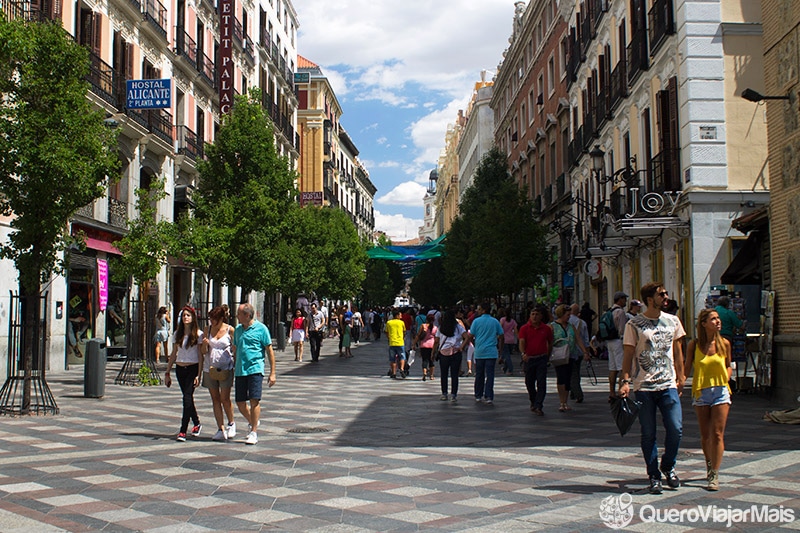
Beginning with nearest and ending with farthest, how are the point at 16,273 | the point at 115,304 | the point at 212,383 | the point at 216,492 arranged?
the point at 216,492, the point at 212,383, the point at 16,273, the point at 115,304

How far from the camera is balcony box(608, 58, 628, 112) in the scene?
82.1 ft

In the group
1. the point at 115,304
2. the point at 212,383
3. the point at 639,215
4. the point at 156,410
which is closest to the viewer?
the point at 212,383

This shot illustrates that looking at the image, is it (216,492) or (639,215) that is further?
(639,215)

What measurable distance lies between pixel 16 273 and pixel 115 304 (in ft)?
21.9

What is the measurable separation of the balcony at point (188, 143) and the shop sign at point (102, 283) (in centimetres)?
689

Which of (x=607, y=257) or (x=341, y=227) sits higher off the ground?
(x=341, y=227)

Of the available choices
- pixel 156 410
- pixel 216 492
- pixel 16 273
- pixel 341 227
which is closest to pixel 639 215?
pixel 156 410

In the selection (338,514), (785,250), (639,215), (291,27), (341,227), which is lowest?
(338,514)

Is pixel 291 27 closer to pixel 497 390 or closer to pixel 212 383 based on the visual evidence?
pixel 497 390

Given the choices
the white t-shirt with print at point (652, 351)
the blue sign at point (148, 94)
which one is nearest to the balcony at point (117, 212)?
the blue sign at point (148, 94)

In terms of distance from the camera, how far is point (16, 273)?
19.2 metres

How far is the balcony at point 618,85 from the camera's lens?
25.0 m

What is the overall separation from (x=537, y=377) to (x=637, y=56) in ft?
44.4
